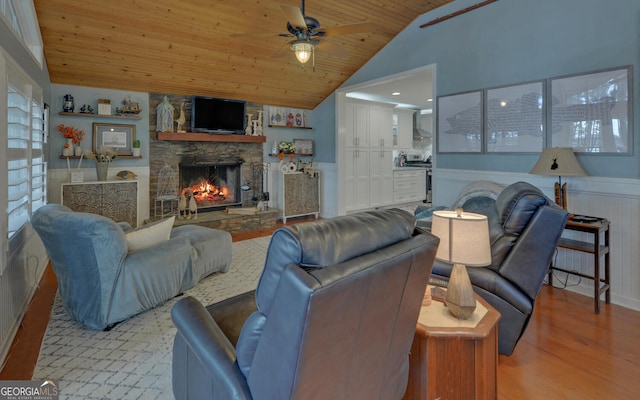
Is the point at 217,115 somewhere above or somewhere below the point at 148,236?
above

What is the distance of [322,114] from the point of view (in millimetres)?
6766

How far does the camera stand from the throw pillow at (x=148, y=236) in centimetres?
253

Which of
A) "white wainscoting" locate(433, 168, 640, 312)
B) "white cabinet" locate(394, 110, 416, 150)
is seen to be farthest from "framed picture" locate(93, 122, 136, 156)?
"white cabinet" locate(394, 110, 416, 150)

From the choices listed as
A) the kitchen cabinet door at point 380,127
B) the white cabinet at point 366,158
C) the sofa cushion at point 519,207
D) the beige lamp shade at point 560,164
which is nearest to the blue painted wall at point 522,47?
the beige lamp shade at point 560,164

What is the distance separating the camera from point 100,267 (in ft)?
7.38

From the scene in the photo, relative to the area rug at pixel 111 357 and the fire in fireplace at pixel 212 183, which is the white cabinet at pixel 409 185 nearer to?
the fire in fireplace at pixel 212 183

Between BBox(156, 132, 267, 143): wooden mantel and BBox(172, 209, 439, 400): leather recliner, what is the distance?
178 inches

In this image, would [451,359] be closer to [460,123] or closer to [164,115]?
[460,123]

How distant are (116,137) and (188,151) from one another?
1.06 metres

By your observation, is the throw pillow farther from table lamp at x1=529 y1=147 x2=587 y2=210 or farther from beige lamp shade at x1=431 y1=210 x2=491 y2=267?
table lamp at x1=529 y1=147 x2=587 y2=210

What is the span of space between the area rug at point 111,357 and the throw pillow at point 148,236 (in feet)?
1.83

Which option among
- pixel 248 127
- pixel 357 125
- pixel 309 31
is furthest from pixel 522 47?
pixel 248 127

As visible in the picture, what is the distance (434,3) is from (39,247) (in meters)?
5.50

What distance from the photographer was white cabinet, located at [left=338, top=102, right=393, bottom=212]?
6832 mm
